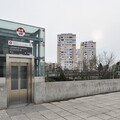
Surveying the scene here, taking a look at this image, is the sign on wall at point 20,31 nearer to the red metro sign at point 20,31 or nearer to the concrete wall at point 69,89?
the red metro sign at point 20,31

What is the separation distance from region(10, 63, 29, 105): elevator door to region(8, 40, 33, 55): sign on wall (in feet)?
2.15

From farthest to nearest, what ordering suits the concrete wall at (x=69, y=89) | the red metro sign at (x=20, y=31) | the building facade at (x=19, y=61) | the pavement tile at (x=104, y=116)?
the concrete wall at (x=69, y=89) < the red metro sign at (x=20, y=31) < the building facade at (x=19, y=61) < the pavement tile at (x=104, y=116)

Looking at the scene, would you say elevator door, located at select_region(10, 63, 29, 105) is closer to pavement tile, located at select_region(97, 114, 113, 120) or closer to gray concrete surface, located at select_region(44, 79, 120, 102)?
gray concrete surface, located at select_region(44, 79, 120, 102)

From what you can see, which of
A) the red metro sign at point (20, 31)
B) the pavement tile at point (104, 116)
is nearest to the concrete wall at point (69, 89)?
the red metro sign at point (20, 31)

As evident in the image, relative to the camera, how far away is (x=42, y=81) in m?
6.31

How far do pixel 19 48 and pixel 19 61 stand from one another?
661 mm

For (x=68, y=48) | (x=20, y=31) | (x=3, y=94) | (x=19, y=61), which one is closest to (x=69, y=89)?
(x=19, y=61)

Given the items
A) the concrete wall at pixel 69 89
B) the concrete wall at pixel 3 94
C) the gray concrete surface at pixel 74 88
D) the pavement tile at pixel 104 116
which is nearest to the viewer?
the pavement tile at pixel 104 116

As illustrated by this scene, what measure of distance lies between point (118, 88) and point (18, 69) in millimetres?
8947

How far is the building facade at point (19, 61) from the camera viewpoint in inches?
210

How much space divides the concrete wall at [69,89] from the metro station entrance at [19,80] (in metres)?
0.52

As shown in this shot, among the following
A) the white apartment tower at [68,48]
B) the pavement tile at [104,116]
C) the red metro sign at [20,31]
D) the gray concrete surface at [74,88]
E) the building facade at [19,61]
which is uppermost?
the white apartment tower at [68,48]

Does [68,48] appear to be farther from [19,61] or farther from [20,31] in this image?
[19,61]

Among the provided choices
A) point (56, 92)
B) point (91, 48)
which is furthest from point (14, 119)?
point (91, 48)
